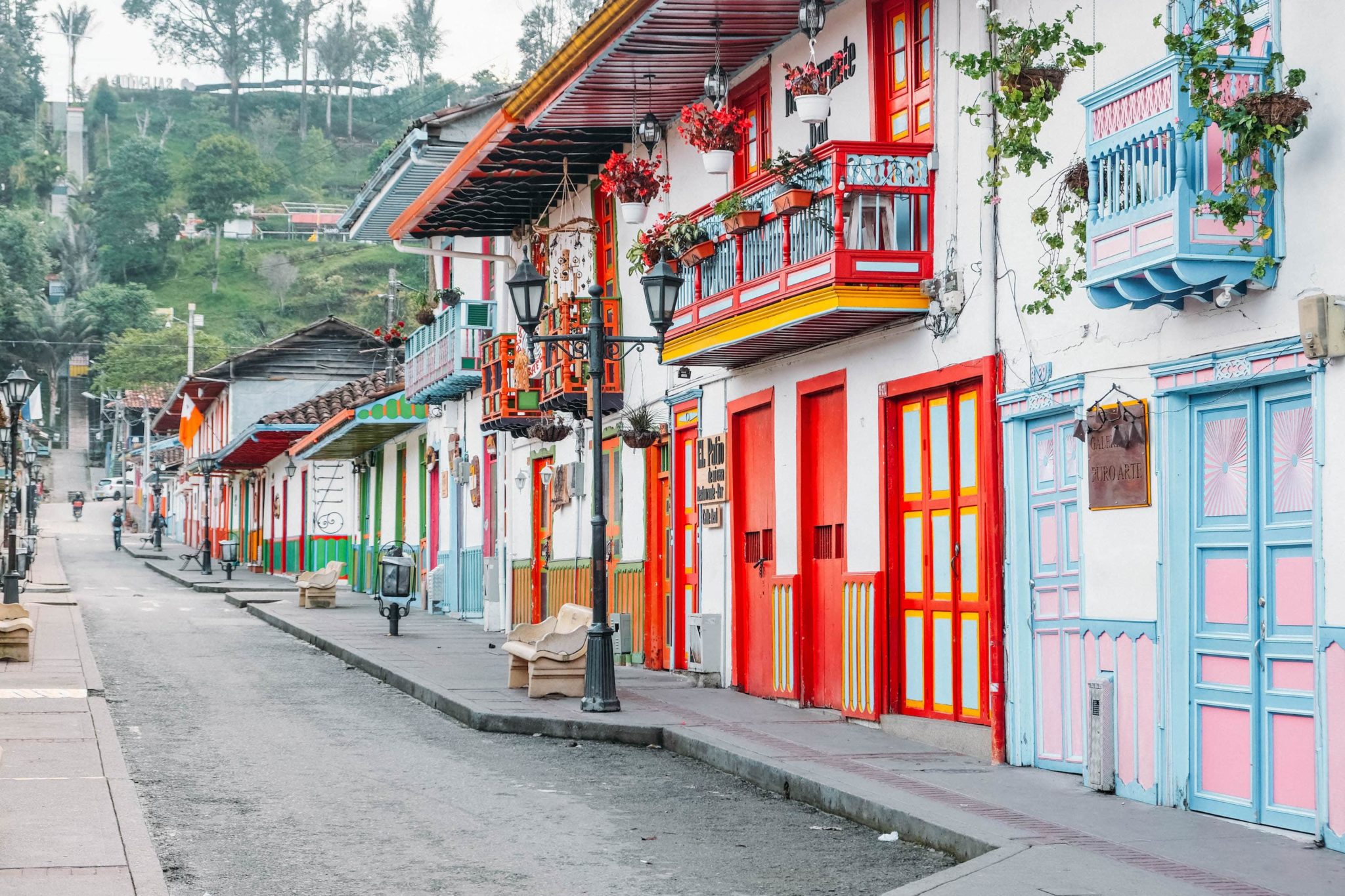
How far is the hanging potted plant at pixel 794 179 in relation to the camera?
12531 mm

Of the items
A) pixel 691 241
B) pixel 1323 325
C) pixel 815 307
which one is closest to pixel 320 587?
pixel 691 241

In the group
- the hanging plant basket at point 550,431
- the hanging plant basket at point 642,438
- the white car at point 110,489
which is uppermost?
the white car at point 110,489

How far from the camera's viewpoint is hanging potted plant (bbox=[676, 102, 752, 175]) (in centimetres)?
1434

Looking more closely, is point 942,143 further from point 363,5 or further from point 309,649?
point 363,5

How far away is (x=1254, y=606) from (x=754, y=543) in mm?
7273

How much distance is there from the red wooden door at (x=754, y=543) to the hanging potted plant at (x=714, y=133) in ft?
7.20

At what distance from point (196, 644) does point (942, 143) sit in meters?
13.6

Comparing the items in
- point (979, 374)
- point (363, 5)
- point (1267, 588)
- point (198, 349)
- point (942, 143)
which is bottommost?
point (1267, 588)

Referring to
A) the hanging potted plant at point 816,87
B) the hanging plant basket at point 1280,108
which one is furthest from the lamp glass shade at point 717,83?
the hanging plant basket at point 1280,108

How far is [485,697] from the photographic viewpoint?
15.0 m

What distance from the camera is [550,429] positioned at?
65.7ft

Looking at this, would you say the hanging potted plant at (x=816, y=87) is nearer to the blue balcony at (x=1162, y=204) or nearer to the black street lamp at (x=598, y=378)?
the black street lamp at (x=598, y=378)

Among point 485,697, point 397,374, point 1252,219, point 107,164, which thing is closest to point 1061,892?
point 1252,219

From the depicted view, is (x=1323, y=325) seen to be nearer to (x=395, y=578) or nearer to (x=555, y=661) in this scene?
(x=555, y=661)
